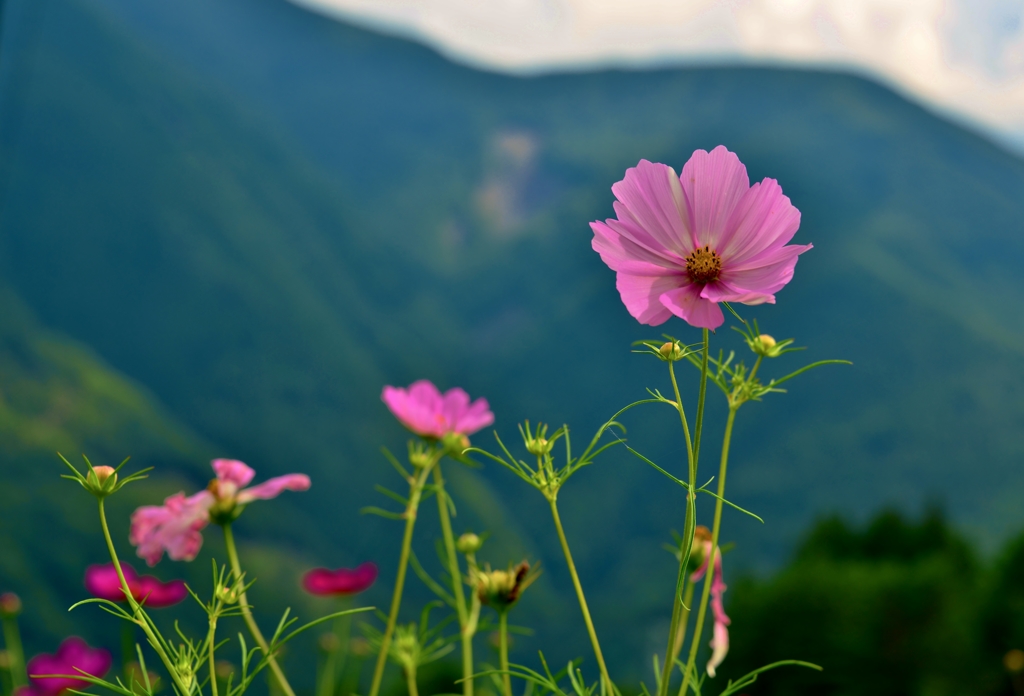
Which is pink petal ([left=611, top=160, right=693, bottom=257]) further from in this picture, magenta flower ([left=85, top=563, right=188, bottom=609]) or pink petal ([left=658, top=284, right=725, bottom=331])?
magenta flower ([left=85, top=563, right=188, bottom=609])

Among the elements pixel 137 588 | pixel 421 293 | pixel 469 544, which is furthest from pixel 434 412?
pixel 421 293

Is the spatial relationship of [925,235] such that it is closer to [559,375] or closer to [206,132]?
[559,375]

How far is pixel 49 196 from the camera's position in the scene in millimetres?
5008

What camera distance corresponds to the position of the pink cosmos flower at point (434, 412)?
48cm

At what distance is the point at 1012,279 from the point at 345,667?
19.5 ft

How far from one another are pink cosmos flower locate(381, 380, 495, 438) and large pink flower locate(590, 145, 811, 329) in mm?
184

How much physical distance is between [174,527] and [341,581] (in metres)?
0.53

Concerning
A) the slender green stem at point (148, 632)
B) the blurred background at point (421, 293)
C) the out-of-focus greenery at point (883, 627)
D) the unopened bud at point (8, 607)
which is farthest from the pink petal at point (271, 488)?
Answer: the blurred background at point (421, 293)

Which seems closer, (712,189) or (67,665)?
(712,189)

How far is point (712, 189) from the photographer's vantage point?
0.31m

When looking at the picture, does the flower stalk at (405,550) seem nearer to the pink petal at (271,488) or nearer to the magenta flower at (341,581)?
the pink petal at (271,488)

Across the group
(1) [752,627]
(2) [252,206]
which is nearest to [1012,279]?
(1) [752,627]

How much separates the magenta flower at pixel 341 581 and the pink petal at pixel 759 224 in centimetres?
60

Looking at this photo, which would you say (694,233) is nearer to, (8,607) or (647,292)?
(647,292)
